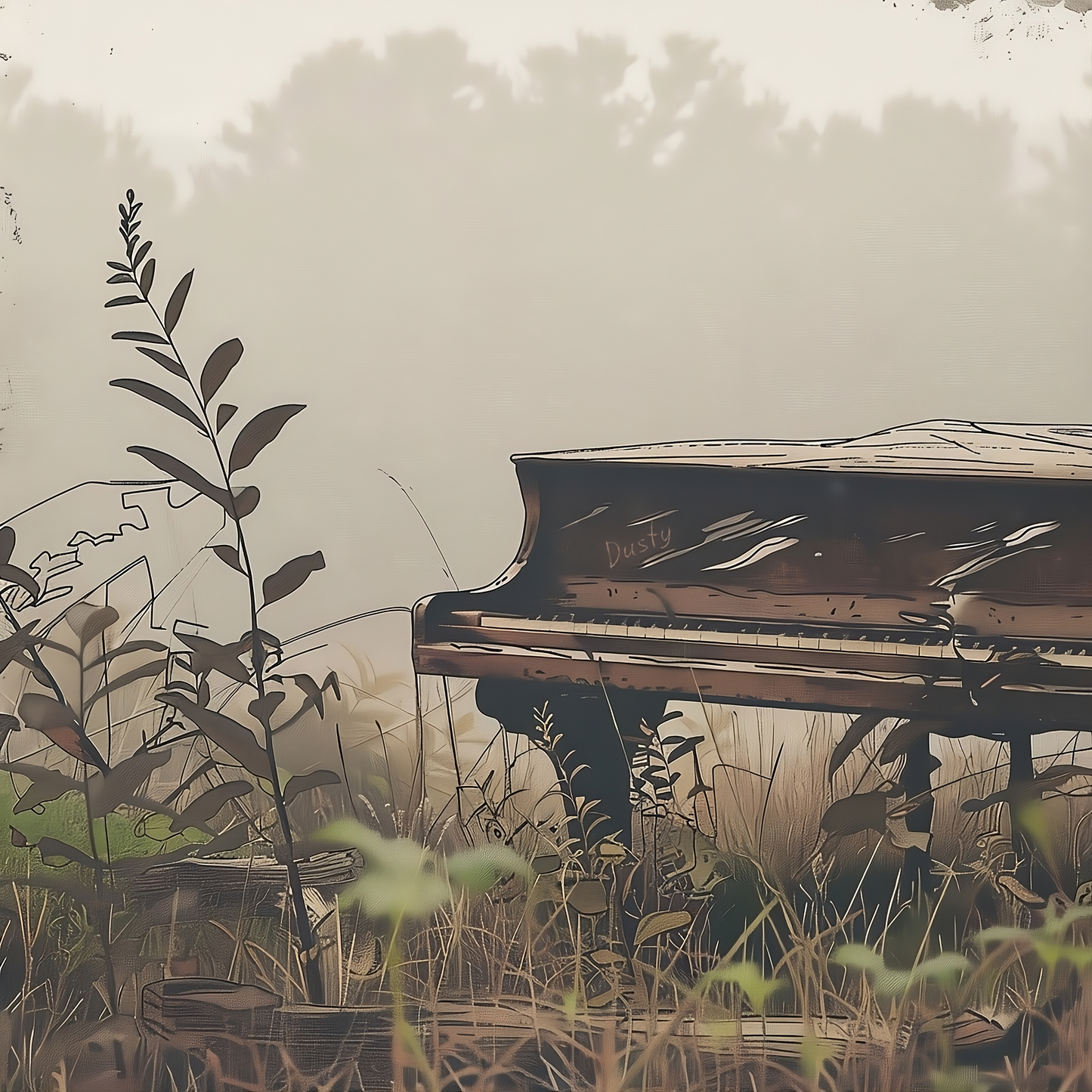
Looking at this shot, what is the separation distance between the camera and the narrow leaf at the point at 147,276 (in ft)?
6.55

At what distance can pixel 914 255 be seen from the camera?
6.40 feet

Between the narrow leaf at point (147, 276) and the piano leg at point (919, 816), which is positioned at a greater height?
the narrow leaf at point (147, 276)

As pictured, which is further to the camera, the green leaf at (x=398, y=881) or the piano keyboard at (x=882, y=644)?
the green leaf at (x=398, y=881)

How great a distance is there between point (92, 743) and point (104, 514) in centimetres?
50

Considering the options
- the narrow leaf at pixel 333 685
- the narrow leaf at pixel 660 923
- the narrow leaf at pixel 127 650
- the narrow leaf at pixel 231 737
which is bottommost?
the narrow leaf at pixel 660 923

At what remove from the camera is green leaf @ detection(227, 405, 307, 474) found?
1.97 metres

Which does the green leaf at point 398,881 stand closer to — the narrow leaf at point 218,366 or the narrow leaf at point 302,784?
the narrow leaf at point 302,784

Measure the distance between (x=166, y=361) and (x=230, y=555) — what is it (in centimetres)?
43

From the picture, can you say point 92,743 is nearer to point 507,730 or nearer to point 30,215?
point 507,730

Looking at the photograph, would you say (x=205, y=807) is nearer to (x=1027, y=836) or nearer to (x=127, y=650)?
(x=127, y=650)

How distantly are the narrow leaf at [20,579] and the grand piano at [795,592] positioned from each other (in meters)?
0.85

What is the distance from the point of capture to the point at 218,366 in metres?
1.98

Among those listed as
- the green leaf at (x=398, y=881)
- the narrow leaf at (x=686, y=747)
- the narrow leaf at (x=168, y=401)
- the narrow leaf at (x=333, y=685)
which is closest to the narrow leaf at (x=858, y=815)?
the narrow leaf at (x=686, y=747)

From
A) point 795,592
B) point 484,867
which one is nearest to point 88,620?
point 484,867
